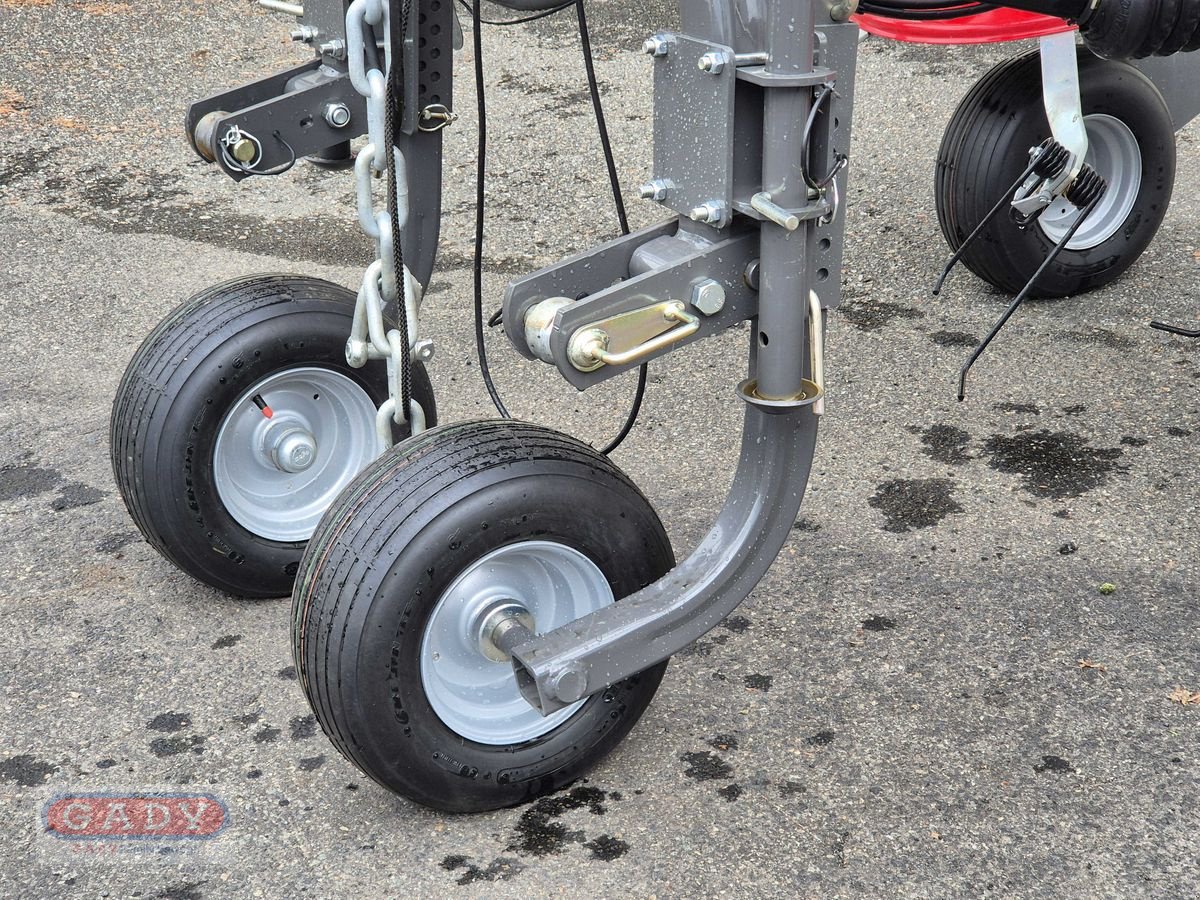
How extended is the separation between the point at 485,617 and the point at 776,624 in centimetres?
76

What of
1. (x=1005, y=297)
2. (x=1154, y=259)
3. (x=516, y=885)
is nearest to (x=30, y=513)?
(x=516, y=885)

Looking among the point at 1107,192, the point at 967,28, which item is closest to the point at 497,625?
the point at 967,28

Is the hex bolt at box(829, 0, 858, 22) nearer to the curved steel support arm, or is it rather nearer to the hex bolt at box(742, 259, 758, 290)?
the hex bolt at box(742, 259, 758, 290)

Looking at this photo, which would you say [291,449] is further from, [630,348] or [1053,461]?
[1053,461]

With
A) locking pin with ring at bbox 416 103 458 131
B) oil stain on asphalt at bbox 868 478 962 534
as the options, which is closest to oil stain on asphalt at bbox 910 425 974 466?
oil stain on asphalt at bbox 868 478 962 534

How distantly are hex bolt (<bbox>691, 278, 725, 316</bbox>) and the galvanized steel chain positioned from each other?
20.2 inches

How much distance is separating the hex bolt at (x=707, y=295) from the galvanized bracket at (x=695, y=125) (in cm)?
9

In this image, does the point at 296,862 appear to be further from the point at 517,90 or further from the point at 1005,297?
the point at 517,90

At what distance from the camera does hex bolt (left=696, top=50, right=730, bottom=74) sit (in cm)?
191

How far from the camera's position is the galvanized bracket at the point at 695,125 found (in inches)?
76.4

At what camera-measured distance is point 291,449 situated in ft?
8.90

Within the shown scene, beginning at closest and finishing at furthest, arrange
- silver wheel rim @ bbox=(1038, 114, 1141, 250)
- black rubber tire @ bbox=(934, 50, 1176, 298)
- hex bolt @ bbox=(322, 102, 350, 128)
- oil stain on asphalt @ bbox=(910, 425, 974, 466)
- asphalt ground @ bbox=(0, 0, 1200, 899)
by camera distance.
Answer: asphalt ground @ bbox=(0, 0, 1200, 899), hex bolt @ bbox=(322, 102, 350, 128), oil stain on asphalt @ bbox=(910, 425, 974, 466), black rubber tire @ bbox=(934, 50, 1176, 298), silver wheel rim @ bbox=(1038, 114, 1141, 250)

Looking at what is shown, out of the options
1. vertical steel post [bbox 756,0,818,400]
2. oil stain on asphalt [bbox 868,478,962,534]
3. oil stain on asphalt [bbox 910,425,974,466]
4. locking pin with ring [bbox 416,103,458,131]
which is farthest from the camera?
oil stain on asphalt [bbox 910,425,974,466]

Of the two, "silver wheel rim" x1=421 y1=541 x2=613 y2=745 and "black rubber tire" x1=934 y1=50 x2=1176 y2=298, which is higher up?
"black rubber tire" x1=934 y1=50 x2=1176 y2=298
